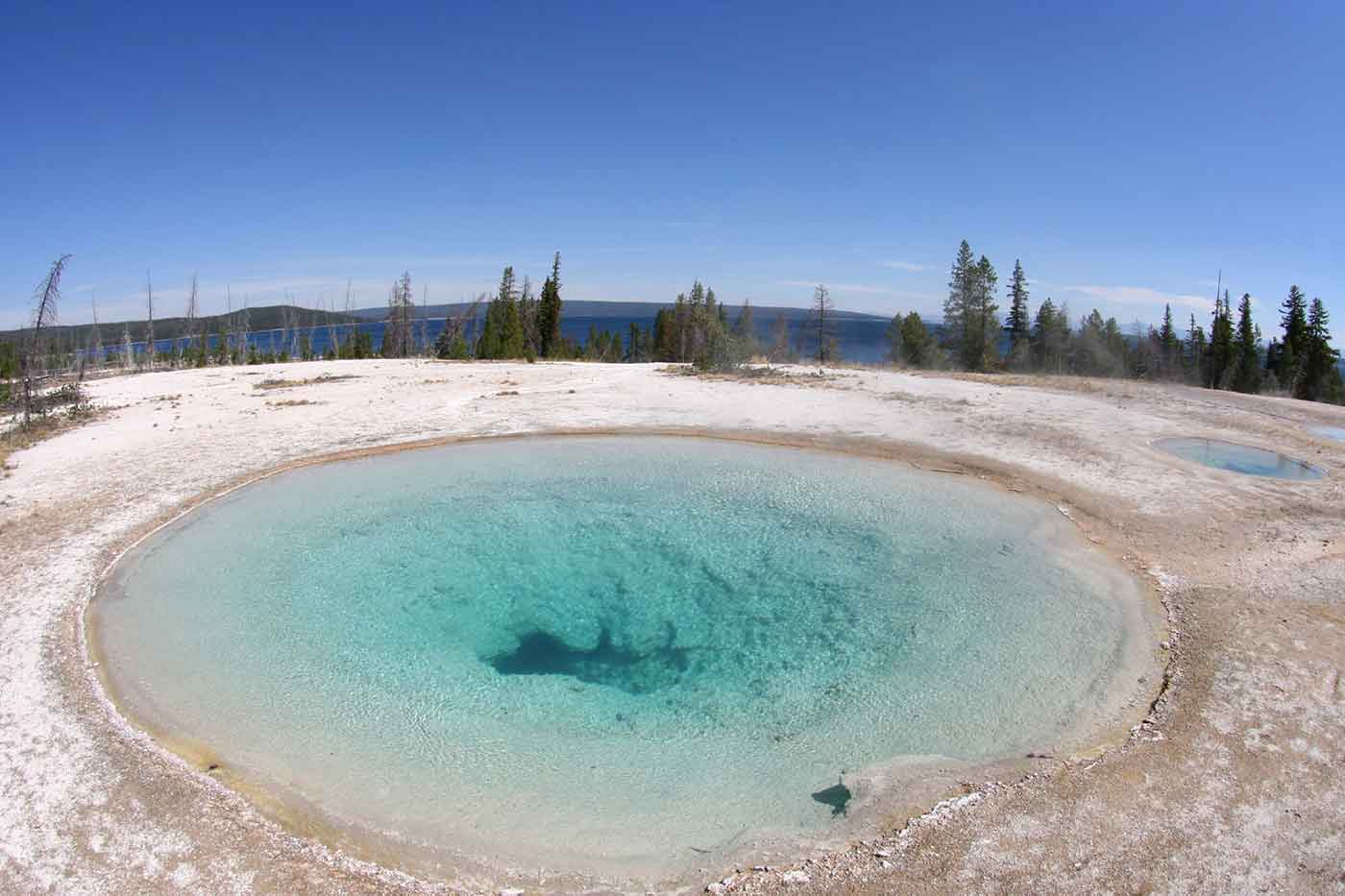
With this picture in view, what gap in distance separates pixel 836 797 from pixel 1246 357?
52899 mm

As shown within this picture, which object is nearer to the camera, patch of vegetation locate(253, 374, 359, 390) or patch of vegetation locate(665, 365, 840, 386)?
patch of vegetation locate(253, 374, 359, 390)

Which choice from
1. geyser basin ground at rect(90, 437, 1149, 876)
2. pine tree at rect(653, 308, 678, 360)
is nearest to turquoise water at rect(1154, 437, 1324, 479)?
geyser basin ground at rect(90, 437, 1149, 876)

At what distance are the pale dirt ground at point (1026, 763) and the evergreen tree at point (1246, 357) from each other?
3429cm

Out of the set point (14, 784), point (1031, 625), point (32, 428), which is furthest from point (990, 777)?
point (32, 428)

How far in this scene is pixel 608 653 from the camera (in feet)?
21.7

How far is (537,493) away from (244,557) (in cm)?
404

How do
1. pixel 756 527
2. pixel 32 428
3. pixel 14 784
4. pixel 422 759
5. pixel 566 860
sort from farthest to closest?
pixel 32 428
pixel 756 527
pixel 422 759
pixel 14 784
pixel 566 860

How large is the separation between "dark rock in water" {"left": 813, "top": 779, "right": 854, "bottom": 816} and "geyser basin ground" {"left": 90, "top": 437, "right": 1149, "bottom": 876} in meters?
0.03

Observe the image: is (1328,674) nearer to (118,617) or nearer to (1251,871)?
(1251,871)

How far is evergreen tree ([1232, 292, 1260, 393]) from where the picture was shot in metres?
42.5

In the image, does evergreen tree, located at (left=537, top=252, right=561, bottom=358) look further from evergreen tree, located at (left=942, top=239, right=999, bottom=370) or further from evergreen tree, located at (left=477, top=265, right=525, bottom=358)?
evergreen tree, located at (left=942, top=239, right=999, bottom=370)

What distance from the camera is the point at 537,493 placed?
Answer: 1120cm

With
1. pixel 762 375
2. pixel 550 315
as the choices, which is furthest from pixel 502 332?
pixel 762 375

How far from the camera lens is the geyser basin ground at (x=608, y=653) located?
462 centimetres
